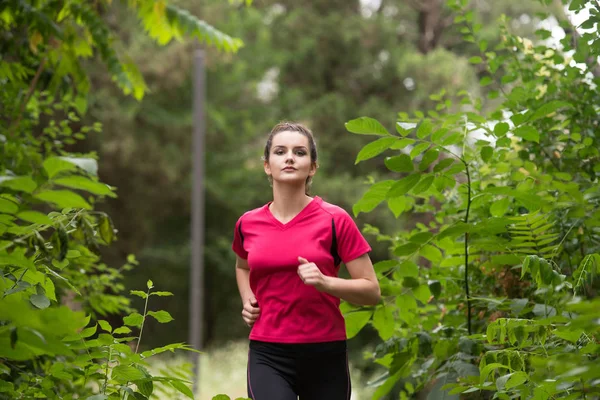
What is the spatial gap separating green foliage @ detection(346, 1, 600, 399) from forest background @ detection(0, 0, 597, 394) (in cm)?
1888

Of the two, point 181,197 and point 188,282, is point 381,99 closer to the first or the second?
point 181,197

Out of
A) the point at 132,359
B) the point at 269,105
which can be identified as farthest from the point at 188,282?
the point at 132,359

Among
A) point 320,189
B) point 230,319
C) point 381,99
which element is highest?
point 381,99

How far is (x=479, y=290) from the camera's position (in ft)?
14.1

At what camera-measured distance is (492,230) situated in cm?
337

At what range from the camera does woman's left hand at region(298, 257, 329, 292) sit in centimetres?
329

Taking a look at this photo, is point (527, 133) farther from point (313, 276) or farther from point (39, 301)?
point (39, 301)

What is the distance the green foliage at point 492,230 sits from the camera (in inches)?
125

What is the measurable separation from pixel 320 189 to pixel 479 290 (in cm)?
2121

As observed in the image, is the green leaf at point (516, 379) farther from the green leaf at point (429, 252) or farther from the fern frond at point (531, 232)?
the green leaf at point (429, 252)

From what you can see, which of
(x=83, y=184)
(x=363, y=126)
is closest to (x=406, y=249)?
(x=363, y=126)

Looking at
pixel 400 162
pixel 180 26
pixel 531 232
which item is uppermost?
pixel 180 26

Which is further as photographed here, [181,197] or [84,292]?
[181,197]

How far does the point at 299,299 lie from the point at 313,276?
0.27 m
